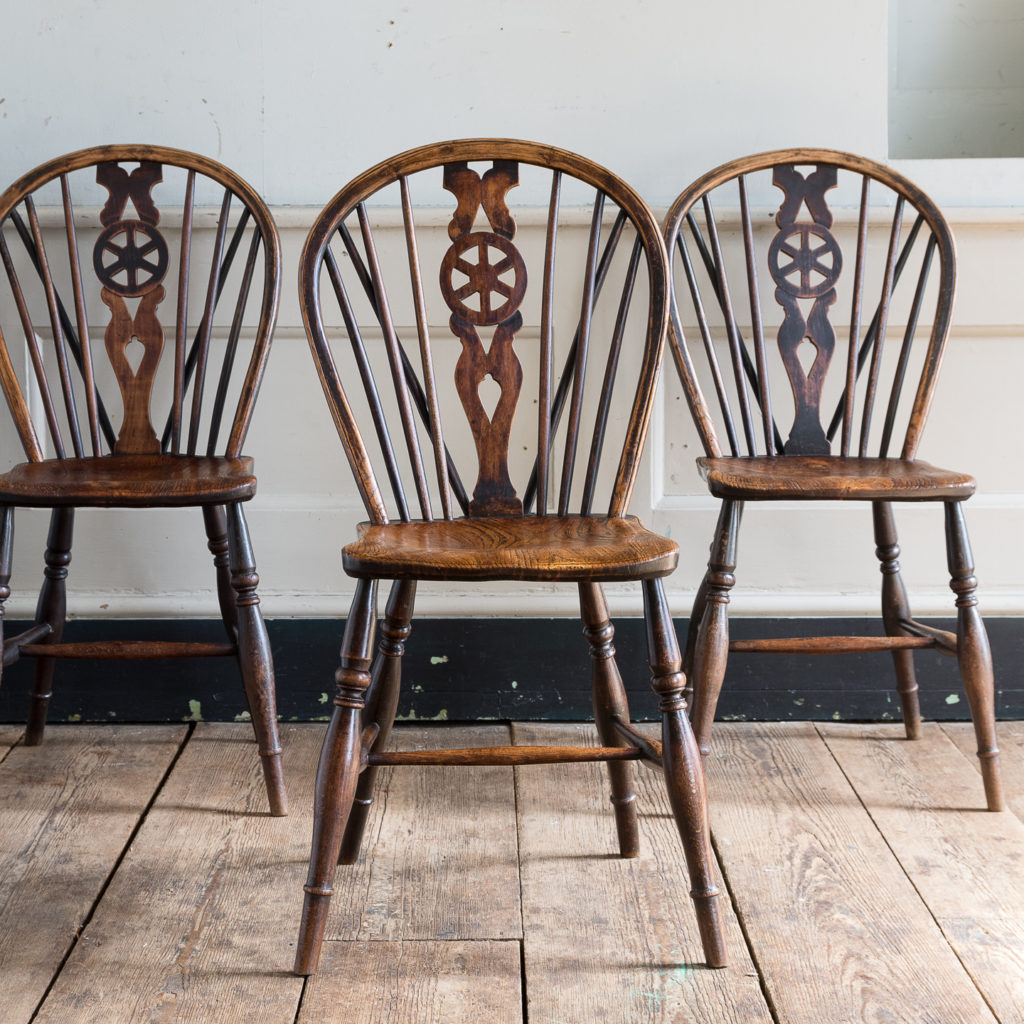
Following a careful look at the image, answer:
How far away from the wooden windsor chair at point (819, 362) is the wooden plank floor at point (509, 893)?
0.56 ft

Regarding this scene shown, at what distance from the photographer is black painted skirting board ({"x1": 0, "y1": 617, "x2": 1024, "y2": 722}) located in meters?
1.88

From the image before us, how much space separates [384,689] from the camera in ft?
4.46

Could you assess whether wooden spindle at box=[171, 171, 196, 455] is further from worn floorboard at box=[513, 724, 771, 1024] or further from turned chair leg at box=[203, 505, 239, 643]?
worn floorboard at box=[513, 724, 771, 1024]

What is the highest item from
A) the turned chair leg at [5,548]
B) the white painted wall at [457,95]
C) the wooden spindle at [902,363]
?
the white painted wall at [457,95]

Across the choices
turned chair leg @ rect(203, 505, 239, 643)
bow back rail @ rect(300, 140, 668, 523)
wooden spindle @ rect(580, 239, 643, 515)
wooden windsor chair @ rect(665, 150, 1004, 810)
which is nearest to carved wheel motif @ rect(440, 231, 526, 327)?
bow back rail @ rect(300, 140, 668, 523)

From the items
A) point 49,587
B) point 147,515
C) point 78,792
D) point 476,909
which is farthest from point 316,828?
point 147,515

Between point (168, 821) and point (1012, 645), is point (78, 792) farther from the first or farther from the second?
point (1012, 645)

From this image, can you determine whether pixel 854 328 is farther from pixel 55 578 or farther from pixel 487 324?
pixel 55 578

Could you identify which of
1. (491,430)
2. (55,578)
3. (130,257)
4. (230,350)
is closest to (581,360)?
(491,430)

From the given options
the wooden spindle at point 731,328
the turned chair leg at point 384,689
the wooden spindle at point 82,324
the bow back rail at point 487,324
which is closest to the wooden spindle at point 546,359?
the bow back rail at point 487,324

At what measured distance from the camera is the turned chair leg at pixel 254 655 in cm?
151

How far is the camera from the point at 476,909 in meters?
1.28

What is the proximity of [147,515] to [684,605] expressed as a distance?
977mm

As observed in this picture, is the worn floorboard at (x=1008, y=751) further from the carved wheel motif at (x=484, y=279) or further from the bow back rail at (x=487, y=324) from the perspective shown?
the carved wheel motif at (x=484, y=279)
